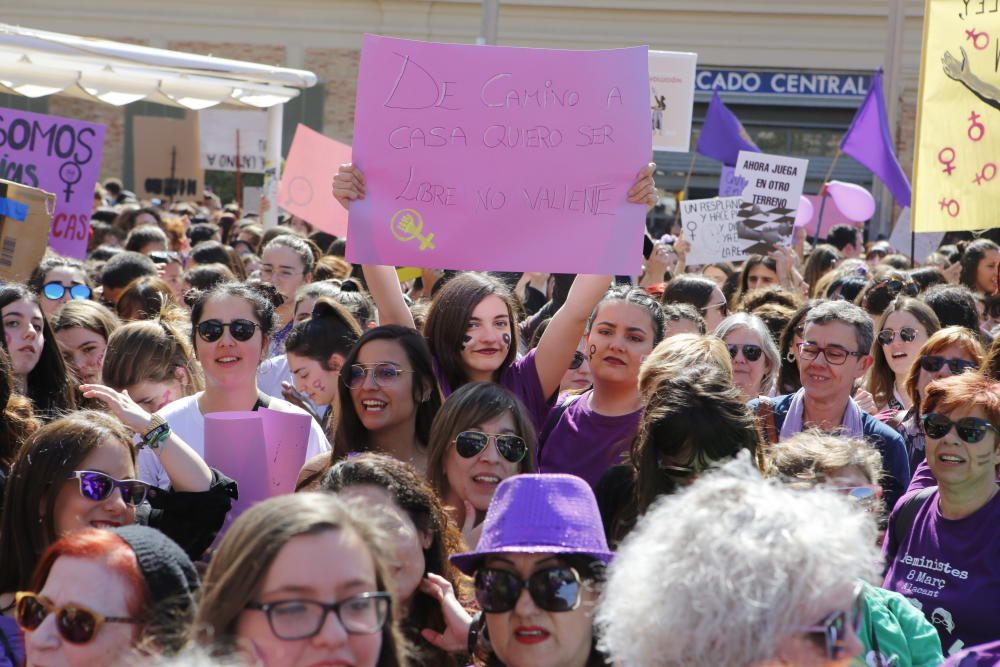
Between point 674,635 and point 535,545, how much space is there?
825 mm

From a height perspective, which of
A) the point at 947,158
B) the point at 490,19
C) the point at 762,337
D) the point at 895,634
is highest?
the point at 490,19

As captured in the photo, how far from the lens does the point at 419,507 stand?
3.28m

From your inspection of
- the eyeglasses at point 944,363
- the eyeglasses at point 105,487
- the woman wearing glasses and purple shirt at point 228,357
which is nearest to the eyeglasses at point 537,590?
the eyeglasses at point 105,487

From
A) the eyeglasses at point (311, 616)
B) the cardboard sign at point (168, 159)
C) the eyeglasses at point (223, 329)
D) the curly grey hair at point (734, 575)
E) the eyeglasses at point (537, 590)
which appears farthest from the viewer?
the cardboard sign at point (168, 159)

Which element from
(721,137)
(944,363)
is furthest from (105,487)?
(721,137)

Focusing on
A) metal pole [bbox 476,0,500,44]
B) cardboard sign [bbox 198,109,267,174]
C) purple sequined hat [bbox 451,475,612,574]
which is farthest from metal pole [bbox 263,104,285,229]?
purple sequined hat [bbox 451,475,612,574]

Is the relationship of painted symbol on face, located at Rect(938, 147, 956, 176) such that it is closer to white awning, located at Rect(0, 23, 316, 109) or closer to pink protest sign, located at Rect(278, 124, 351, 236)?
pink protest sign, located at Rect(278, 124, 351, 236)

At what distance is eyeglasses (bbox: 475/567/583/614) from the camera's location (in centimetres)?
272

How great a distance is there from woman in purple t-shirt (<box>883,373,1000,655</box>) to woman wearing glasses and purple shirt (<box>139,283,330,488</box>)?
5.98 feet

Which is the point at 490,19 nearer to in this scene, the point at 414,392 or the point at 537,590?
the point at 414,392

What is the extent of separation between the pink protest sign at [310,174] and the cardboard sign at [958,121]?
4028 mm

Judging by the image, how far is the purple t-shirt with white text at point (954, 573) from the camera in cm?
380

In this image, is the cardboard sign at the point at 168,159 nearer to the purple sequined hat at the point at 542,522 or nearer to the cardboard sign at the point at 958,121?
the cardboard sign at the point at 958,121

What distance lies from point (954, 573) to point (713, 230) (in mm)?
6857
